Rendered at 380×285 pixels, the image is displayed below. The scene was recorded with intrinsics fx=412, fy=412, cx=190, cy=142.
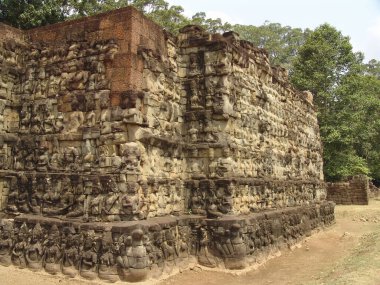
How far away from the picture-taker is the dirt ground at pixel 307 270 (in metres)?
7.32

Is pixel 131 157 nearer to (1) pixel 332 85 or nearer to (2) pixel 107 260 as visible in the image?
(2) pixel 107 260

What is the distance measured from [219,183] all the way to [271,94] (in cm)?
474

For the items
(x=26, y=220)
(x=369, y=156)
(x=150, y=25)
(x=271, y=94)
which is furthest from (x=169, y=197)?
(x=369, y=156)

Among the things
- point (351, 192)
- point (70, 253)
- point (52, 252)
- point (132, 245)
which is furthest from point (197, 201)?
point (351, 192)

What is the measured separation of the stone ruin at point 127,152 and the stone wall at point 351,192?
15.9 meters

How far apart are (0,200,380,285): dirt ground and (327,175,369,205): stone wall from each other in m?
10.2

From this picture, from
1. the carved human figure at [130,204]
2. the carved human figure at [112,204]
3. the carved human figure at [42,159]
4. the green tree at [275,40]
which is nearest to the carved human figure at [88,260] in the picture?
the carved human figure at [112,204]

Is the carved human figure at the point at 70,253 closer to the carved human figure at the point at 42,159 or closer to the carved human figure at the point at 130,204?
the carved human figure at the point at 130,204

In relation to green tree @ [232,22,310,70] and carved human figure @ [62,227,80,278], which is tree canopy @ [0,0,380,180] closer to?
green tree @ [232,22,310,70]

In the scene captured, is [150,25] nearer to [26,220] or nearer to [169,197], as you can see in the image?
[169,197]

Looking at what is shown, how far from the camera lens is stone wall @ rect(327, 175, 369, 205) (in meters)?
24.8

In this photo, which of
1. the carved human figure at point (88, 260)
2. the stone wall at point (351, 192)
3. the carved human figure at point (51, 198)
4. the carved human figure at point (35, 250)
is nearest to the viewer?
the carved human figure at point (88, 260)

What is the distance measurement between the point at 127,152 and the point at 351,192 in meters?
21.0

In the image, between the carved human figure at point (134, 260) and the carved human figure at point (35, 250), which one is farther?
the carved human figure at point (35, 250)
